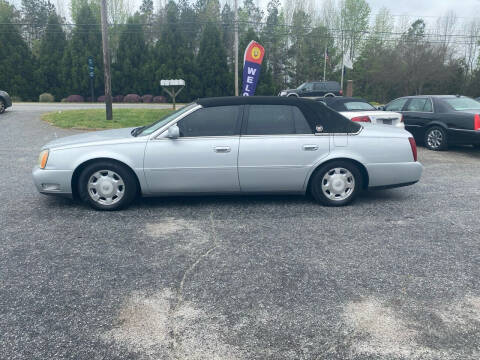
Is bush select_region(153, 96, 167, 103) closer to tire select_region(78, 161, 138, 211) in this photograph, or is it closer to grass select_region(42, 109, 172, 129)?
grass select_region(42, 109, 172, 129)

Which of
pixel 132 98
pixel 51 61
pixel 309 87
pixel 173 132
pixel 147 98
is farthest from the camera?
pixel 51 61

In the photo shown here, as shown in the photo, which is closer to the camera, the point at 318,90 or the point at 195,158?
the point at 195,158

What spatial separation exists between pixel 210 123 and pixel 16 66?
39774 millimetres

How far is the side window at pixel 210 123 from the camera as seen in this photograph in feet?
18.1

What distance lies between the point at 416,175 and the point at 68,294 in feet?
15.3

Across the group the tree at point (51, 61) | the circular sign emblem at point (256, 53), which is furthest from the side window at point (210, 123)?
the tree at point (51, 61)

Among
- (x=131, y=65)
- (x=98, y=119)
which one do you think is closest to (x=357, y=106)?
(x=98, y=119)

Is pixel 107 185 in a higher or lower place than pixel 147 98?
lower

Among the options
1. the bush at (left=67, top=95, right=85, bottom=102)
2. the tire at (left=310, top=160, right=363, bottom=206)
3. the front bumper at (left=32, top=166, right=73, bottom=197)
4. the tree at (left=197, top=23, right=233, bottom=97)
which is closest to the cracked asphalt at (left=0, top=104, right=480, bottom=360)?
the tire at (left=310, top=160, right=363, bottom=206)

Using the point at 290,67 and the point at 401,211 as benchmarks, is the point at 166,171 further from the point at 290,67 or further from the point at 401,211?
the point at 290,67

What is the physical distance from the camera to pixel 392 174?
226 inches

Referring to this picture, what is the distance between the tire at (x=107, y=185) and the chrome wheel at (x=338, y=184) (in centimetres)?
257

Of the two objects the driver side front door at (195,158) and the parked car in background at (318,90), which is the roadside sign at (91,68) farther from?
the driver side front door at (195,158)

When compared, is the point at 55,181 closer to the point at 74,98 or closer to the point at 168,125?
the point at 168,125
